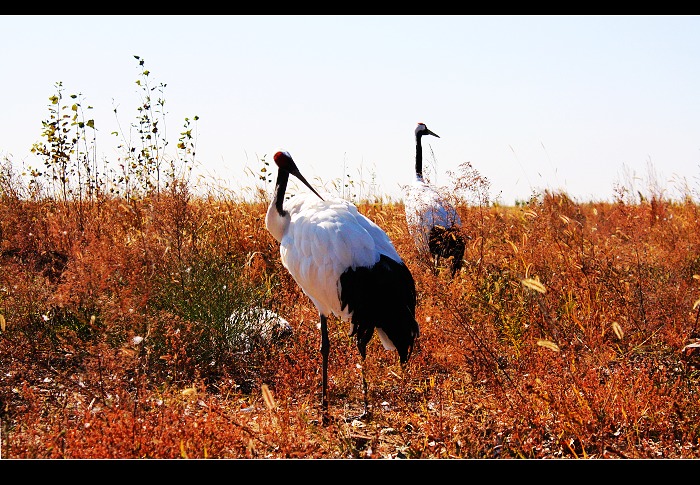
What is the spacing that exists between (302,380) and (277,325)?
943 millimetres

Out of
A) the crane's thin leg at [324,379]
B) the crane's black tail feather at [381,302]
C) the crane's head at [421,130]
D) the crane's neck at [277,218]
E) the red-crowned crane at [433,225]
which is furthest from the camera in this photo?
the crane's head at [421,130]

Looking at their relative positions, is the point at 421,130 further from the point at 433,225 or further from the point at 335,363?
the point at 335,363

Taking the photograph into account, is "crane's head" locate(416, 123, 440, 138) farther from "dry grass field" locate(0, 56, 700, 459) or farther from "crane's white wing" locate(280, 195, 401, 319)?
"crane's white wing" locate(280, 195, 401, 319)

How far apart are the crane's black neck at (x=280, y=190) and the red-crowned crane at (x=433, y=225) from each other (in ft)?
5.37

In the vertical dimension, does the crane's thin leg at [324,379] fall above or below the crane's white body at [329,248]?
below

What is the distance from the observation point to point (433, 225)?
26.7 feet

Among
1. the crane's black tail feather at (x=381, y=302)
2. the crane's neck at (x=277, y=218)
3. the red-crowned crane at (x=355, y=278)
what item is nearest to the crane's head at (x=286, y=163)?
the crane's neck at (x=277, y=218)

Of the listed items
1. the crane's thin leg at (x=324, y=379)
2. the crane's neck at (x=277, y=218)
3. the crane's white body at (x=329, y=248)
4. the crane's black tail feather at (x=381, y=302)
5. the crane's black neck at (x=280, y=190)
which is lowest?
the crane's thin leg at (x=324, y=379)

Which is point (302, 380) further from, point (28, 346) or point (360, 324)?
point (28, 346)

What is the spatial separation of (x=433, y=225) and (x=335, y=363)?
8.74ft

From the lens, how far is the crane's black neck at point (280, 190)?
6016 mm

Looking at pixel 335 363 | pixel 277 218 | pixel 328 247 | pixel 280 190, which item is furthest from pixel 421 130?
pixel 328 247

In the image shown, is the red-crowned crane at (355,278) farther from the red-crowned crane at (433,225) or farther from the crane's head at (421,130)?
the crane's head at (421,130)
